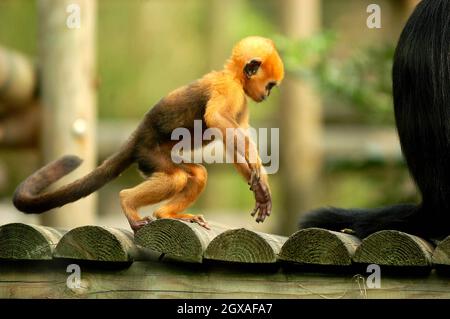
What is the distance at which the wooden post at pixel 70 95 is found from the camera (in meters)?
4.46

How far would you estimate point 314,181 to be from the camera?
763 centimetres

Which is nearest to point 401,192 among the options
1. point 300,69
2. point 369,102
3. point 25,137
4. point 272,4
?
point 369,102

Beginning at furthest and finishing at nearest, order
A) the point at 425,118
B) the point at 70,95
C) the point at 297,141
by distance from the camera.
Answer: the point at 297,141 → the point at 70,95 → the point at 425,118

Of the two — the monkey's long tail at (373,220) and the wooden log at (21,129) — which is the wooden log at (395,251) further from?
the wooden log at (21,129)

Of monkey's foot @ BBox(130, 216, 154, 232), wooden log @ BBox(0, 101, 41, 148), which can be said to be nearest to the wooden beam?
monkey's foot @ BBox(130, 216, 154, 232)

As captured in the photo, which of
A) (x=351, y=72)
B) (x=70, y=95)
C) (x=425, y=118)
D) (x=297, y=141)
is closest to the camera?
(x=425, y=118)

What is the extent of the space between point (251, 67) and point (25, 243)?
72 cm

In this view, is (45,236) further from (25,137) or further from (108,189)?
(108,189)

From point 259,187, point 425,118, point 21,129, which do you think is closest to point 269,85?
point 259,187

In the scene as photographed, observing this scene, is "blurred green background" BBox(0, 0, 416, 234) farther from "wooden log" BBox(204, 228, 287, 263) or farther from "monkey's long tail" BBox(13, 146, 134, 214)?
"wooden log" BBox(204, 228, 287, 263)

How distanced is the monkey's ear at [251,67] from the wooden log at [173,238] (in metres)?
0.39

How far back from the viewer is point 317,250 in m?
2.59

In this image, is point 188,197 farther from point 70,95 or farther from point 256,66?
point 70,95

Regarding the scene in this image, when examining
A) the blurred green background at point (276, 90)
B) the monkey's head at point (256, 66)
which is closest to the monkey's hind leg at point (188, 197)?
the monkey's head at point (256, 66)
